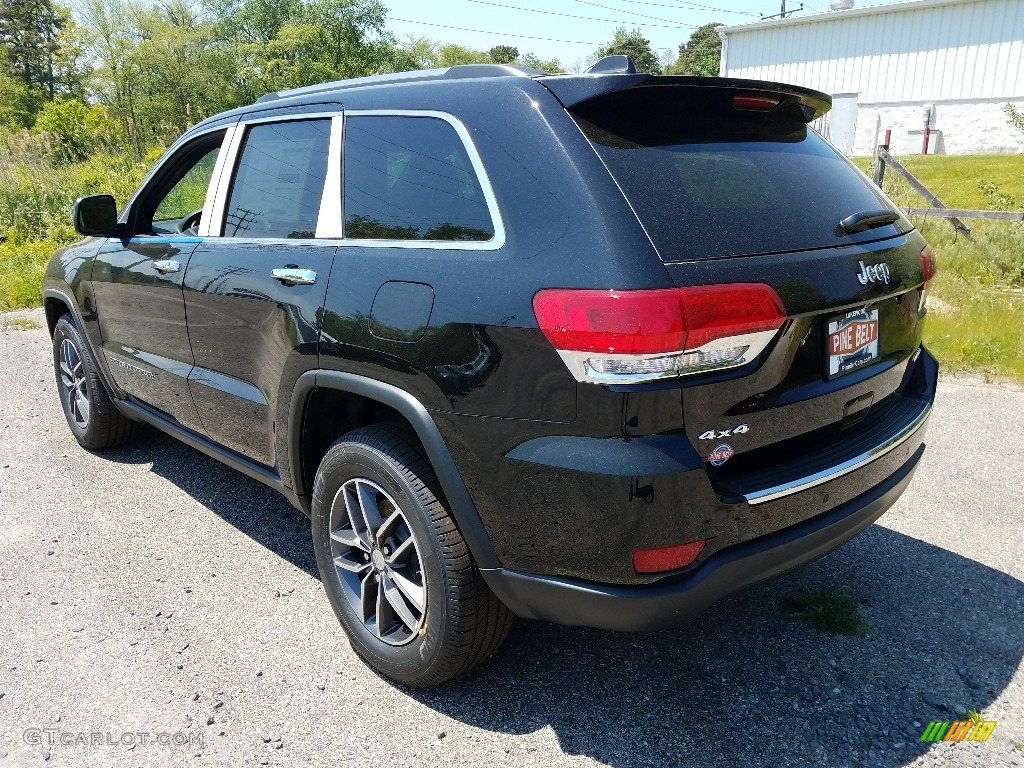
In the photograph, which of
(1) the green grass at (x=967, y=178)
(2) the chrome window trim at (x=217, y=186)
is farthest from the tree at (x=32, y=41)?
(2) the chrome window trim at (x=217, y=186)

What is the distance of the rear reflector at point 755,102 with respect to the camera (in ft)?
7.98

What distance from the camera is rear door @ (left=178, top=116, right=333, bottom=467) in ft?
8.93

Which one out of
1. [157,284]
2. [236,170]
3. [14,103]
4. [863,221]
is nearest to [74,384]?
[157,284]

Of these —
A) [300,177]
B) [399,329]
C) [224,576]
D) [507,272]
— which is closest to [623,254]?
[507,272]

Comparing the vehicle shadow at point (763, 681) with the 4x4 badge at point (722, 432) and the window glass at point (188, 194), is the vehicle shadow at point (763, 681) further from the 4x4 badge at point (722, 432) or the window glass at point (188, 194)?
the window glass at point (188, 194)

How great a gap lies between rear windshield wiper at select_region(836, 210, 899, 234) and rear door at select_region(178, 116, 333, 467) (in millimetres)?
1641

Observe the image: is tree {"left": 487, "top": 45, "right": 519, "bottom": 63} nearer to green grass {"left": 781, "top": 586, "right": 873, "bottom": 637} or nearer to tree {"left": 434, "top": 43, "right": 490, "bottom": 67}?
tree {"left": 434, "top": 43, "right": 490, "bottom": 67}

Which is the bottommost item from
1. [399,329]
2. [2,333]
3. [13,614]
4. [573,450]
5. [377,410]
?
[2,333]

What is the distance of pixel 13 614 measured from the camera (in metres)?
3.08

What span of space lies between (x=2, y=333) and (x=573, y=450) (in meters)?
8.39

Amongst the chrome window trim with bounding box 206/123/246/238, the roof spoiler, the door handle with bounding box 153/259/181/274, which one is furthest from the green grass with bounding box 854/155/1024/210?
the door handle with bounding box 153/259/181/274

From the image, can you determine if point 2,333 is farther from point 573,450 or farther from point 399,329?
point 573,450

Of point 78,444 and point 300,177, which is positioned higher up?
point 300,177

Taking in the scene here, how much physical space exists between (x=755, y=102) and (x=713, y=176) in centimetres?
43
